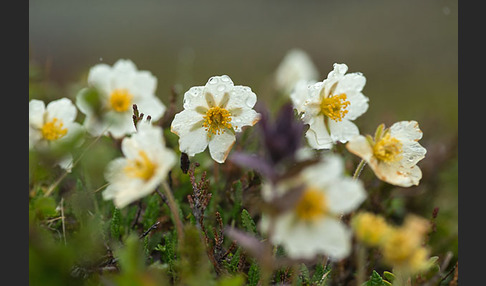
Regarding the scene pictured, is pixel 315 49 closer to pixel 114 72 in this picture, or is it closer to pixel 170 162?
pixel 114 72

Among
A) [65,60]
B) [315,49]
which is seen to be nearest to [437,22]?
[315,49]

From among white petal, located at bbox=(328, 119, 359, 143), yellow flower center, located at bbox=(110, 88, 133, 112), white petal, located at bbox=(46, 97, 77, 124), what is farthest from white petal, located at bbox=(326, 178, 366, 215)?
yellow flower center, located at bbox=(110, 88, 133, 112)

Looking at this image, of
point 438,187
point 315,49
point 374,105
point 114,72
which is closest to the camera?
point 114,72

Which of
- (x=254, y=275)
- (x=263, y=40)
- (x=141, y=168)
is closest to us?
(x=141, y=168)

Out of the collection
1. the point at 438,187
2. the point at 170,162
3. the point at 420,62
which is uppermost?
the point at 170,162

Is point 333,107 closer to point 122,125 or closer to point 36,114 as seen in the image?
point 122,125

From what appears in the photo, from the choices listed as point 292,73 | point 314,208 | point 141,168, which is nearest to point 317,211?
point 314,208
